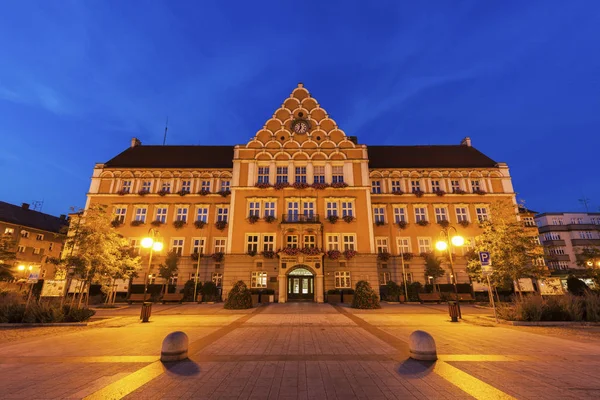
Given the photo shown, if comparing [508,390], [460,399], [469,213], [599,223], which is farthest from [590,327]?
[599,223]

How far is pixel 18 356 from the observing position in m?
7.96

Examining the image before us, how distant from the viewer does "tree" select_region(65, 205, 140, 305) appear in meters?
22.3

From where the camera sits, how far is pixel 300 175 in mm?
32938

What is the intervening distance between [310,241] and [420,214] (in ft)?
52.0

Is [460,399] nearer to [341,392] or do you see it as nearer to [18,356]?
[341,392]

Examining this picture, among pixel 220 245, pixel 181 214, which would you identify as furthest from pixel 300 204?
pixel 181 214

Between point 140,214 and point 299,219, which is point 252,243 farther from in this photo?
point 140,214

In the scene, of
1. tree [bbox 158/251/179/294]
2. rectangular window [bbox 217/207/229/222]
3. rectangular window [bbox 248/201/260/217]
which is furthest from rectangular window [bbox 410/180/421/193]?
tree [bbox 158/251/179/294]

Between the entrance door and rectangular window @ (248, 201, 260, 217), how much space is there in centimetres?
793

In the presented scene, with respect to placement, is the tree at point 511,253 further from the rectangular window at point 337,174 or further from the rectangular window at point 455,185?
the rectangular window at point 337,174

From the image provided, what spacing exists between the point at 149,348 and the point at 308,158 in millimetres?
26751

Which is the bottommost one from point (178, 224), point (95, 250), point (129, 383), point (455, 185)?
point (129, 383)

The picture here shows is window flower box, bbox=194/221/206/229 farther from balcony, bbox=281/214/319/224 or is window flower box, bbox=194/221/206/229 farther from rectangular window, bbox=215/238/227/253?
balcony, bbox=281/214/319/224

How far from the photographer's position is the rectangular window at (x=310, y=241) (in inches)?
1153
